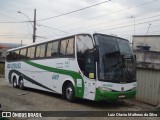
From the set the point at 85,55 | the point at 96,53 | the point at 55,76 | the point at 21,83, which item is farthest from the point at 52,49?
the point at 21,83

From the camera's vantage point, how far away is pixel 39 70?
18.8 meters

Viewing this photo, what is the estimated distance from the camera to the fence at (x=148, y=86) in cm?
1596

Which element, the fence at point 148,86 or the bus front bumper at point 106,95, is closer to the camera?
the bus front bumper at point 106,95

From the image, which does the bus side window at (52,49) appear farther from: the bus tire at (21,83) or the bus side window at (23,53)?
the bus tire at (21,83)

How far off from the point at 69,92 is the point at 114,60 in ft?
9.89

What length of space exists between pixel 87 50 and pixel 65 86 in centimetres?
288

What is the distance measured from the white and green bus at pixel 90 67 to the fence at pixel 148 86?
2.32m

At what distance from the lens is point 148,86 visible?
16.5 meters

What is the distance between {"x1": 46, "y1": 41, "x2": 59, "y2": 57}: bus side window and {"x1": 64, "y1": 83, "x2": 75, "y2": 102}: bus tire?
2.16 meters

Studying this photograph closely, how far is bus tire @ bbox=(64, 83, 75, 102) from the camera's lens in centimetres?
1466

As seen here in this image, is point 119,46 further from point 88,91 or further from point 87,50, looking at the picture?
point 88,91

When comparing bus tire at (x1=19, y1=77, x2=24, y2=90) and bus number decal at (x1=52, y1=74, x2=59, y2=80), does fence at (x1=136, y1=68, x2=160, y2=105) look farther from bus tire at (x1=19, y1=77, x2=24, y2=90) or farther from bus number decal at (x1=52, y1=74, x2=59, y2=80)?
bus tire at (x1=19, y1=77, x2=24, y2=90)

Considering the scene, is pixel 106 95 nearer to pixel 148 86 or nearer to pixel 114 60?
pixel 114 60

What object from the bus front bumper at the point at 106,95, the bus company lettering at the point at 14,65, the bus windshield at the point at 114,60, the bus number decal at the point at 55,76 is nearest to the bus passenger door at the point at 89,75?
the bus front bumper at the point at 106,95
